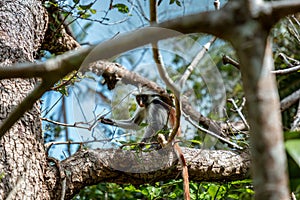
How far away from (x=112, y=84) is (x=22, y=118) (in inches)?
30.3

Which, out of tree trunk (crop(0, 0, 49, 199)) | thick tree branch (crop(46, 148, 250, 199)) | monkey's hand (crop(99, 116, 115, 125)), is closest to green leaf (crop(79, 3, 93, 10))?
tree trunk (crop(0, 0, 49, 199))

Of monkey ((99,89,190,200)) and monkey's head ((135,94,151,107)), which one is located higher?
monkey's head ((135,94,151,107))

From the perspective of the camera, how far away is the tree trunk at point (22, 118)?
48.3 inches

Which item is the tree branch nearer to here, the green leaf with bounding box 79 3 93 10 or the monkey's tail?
the monkey's tail

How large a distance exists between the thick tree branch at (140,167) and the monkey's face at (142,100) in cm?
60

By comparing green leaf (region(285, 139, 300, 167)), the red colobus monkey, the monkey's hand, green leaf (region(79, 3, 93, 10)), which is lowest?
green leaf (region(285, 139, 300, 167))

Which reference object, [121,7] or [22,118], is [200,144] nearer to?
[121,7]

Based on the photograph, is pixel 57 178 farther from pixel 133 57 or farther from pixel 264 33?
pixel 264 33

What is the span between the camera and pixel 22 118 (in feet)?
4.39

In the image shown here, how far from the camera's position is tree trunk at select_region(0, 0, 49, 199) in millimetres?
1226

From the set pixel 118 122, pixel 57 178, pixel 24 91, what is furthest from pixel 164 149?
pixel 24 91

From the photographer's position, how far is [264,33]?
0.44 metres

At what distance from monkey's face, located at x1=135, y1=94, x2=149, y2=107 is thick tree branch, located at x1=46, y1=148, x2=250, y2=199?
0.60 metres

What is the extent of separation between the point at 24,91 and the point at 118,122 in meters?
0.42
